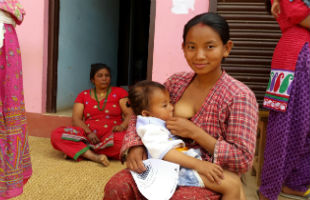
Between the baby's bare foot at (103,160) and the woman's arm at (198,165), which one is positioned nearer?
the woman's arm at (198,165)

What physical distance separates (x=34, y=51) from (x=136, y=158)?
2931mm

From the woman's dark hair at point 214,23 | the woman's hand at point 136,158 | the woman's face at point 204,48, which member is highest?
the woman's dark hair at point 214,23

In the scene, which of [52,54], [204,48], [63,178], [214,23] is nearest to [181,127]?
[204,48]

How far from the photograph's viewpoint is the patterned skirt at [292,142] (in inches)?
76.7

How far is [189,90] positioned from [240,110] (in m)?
0.36

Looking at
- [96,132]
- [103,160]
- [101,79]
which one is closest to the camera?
[103,160]

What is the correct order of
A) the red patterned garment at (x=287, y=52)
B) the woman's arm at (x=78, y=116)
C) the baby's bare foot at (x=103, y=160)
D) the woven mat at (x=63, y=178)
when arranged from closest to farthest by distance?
the red patterned garment at (x=287, y=52)
the woven mat at (x=63, y=178)
the baby's bare foot at (x=103, y=160)
the woman's arm at (x=78, y=116)

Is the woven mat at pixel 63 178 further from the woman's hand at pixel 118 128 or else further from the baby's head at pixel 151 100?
the baby's head at pixel 151 100

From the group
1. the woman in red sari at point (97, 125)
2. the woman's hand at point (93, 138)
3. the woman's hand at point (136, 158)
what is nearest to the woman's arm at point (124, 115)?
the woman in red sari at point (97, 125)

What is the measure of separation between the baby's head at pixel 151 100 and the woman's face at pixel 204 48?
0.23 meters

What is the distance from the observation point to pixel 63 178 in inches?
104

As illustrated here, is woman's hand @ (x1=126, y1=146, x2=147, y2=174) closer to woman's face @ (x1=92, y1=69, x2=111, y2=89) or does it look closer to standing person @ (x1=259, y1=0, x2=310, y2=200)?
standing person @ (x1=259, y1=0, x2=310, y2=200)

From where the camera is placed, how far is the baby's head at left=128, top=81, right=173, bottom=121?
1.50m

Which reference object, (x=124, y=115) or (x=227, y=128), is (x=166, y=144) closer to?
(x=227, y=128)
